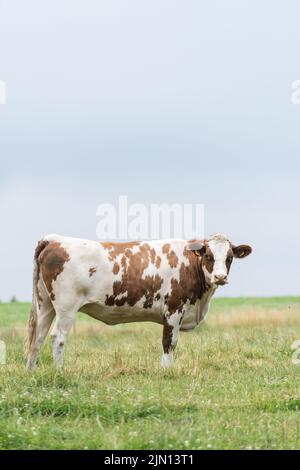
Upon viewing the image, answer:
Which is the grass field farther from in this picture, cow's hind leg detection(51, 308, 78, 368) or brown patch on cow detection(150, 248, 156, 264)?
brown patch on cow detection(150, 248, 156, 264)

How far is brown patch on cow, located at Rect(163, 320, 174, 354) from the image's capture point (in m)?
13.3

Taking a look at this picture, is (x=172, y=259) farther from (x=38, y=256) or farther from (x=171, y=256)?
(x=38, y=256)

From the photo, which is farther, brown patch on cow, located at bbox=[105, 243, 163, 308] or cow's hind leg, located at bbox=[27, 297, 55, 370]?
brown patch on cow, located at bbox=[105, 243, 163, 308]

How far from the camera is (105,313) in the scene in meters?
13.2

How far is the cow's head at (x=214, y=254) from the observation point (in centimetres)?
1316

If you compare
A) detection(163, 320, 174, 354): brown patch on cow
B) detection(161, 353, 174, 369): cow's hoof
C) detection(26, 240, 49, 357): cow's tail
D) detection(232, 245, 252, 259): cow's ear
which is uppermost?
detection(232, 245, 252, 259): cow's ear

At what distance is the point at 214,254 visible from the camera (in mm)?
13273

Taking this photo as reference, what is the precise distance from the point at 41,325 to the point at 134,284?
169 centimetres

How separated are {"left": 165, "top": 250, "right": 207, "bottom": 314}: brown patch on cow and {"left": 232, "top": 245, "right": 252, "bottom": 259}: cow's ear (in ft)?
2.22

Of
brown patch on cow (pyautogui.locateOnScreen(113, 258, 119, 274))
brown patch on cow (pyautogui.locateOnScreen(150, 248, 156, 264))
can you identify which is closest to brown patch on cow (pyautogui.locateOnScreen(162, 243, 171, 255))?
brown patch on cow (pyautogui.locateOnScreen(150, 248, 156, 264))

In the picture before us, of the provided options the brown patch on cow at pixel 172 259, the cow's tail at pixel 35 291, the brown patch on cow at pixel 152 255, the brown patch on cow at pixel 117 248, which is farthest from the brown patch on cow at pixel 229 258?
the cow's tail at pixel 35 291

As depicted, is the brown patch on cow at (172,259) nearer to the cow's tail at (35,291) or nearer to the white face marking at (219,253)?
the white face marking at (219,253)
